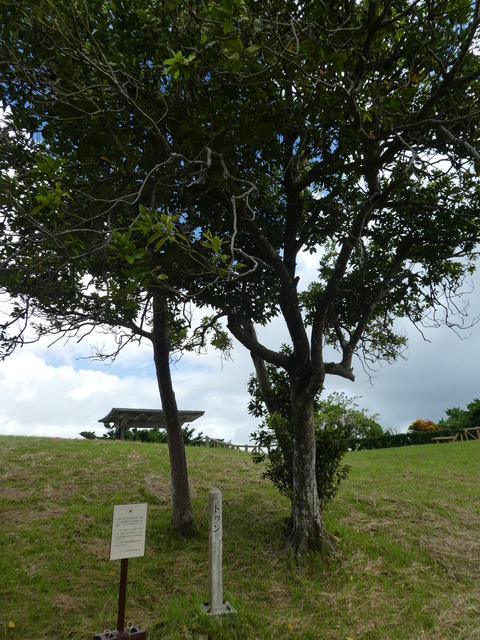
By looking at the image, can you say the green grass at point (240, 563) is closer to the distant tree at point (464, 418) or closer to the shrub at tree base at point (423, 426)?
the shrub at tree base at point (423, 426)

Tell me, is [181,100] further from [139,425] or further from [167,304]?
[139,425]

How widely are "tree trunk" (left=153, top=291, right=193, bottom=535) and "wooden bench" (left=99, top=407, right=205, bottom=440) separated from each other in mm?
9279

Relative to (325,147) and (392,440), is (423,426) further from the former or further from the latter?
(325,147)

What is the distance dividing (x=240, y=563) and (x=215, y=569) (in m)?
2.02

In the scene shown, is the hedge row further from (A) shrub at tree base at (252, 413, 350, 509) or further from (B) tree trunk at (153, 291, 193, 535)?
(B) tree trunk at (153, 291, 193, 535)

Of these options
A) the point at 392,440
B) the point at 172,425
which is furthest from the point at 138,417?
the point at 392,440

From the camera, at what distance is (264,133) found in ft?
22.4

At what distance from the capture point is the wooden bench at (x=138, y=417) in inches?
730

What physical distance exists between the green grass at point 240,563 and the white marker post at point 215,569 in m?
0.19

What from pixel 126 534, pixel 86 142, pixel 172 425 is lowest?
pixel 126 534

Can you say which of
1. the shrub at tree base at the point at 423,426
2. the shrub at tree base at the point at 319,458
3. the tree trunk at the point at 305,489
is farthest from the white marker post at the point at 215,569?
the shrub at tree base at the point at 423,426

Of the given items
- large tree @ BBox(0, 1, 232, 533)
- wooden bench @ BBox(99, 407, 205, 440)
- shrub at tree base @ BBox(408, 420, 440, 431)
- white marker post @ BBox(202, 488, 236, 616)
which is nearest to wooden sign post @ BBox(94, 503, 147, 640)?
white marker post @ BBox(202, 488, 236, 616)

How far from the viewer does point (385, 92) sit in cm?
670

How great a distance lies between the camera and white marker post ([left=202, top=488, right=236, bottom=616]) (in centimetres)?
567
